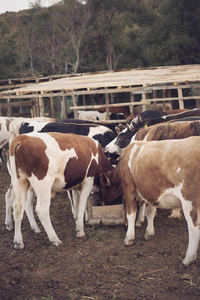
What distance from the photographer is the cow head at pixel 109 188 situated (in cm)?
625

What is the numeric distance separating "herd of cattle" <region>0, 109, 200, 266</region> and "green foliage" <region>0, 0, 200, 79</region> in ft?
77.9

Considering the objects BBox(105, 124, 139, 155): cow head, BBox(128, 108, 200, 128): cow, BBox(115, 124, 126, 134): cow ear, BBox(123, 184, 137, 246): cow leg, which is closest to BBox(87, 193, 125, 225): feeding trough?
BBox(123, 184, 137, 246): cow leg

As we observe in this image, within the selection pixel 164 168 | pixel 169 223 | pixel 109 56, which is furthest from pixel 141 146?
pixel 109 56

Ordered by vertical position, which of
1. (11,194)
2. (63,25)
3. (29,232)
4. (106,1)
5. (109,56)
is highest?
(106,1)

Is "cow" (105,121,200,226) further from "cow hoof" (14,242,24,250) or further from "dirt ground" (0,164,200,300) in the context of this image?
"cow hoof" (14,242,24,250)

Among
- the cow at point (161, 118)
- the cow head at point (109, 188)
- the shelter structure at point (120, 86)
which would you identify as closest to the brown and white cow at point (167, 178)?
the cow head at point (109, 188)

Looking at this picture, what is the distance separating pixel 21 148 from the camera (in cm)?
544

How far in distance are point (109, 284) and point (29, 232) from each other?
234 cm

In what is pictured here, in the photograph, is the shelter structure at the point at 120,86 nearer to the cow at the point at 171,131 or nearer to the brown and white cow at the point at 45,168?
the cow at the point at 171,131

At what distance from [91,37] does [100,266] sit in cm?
3135

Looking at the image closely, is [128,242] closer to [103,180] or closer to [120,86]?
[103,180]

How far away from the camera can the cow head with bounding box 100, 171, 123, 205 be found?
625cm

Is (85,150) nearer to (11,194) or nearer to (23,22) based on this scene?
(11,194)

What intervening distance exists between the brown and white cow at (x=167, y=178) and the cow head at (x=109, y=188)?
0.67 meters
